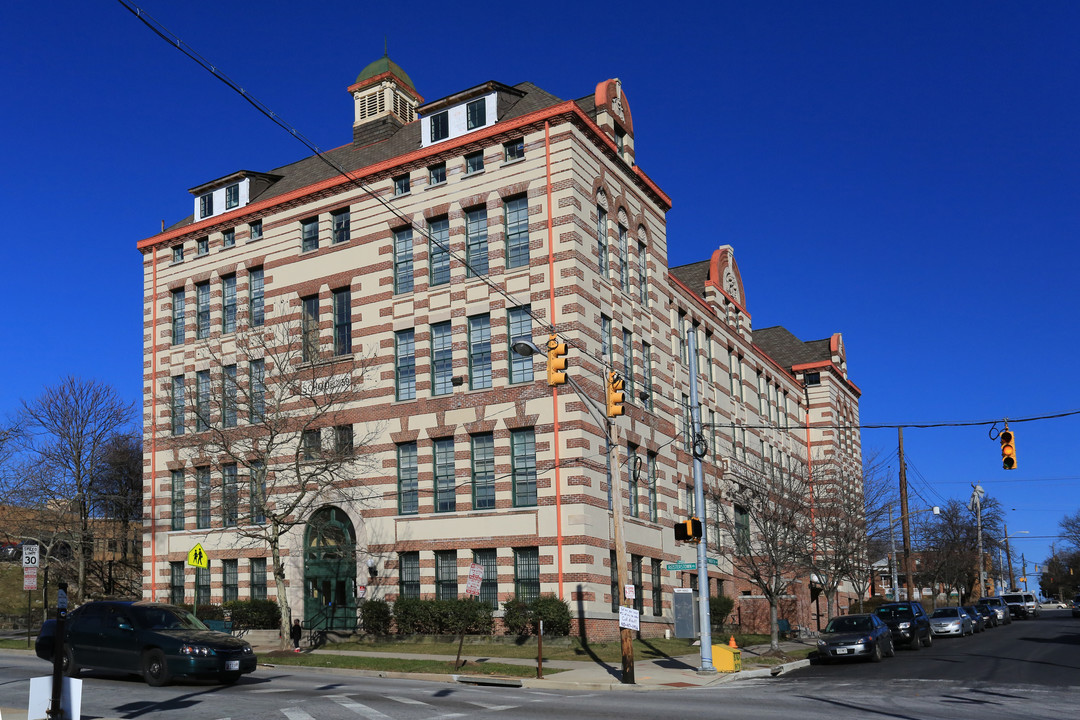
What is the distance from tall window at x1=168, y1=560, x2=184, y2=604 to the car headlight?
25589mm

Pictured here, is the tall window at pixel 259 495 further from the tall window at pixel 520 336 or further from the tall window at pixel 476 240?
the tall window at pixel 476 240

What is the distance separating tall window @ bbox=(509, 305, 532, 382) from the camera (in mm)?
36312

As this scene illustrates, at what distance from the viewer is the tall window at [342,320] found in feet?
136

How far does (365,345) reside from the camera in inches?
1582

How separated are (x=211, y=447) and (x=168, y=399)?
179 inches

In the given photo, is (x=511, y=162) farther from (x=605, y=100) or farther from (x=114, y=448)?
(x=114, y=448)

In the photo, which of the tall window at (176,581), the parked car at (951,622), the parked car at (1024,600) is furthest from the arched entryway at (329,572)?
the parked car at (1024,600)

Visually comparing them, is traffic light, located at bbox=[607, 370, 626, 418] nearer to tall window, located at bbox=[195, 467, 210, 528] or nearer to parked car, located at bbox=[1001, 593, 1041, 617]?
tall window, located at bbox=[195, 467, 210, 528]

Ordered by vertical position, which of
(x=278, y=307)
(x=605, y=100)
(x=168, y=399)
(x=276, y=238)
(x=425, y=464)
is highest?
(x=605, y=100)

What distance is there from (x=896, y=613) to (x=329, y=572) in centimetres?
2226

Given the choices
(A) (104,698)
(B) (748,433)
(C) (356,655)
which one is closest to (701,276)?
(B) (748,433)

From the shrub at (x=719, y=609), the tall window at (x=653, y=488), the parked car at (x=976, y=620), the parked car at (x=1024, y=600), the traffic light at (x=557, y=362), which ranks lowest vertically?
the parked car at (x=1024, y=600)

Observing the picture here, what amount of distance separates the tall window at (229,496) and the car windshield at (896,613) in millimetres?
24618

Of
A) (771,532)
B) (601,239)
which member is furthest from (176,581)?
(771,532)
